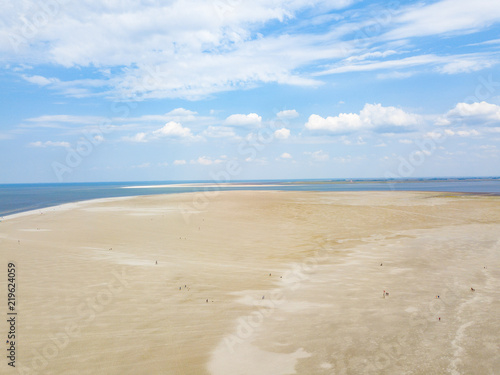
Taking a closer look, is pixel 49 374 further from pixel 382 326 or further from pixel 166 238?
pixel 166 238

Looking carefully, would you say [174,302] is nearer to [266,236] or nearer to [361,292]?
[361,292]

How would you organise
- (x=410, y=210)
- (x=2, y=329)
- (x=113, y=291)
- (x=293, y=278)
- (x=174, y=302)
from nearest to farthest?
(x=2, y=329)
(x=174, y=302)
(x=113, y=291)
(x=293, y=278)
(x=410, y=210)

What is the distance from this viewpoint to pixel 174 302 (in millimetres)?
13078

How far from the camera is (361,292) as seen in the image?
1429 centimetres

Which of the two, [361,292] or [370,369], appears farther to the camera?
[361,292]

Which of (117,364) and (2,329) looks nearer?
(117,364)

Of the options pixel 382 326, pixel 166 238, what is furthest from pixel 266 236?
pixel 382 326

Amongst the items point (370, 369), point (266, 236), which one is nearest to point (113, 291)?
point (370, 369)

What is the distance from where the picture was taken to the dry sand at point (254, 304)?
30.0 feet

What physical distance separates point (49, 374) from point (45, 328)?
102 inches

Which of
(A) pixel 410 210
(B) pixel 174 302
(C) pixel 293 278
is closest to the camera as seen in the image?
(B) pixel 174 302

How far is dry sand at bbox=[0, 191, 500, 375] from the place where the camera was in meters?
9.16

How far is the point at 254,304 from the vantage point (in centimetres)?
1298

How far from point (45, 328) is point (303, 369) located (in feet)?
26.7
